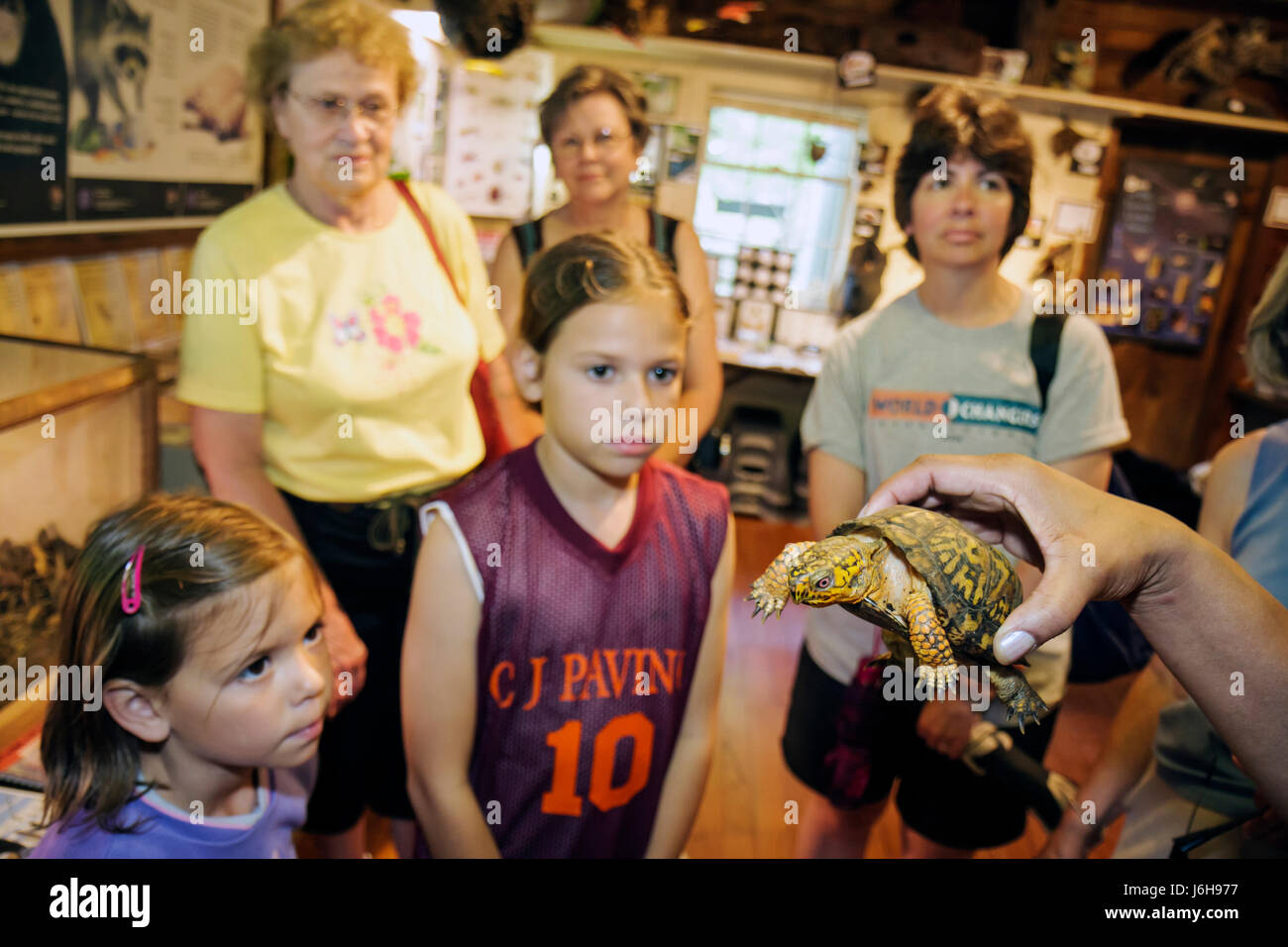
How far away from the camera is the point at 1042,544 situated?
0.69m

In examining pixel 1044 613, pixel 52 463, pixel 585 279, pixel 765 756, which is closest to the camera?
pixel 1044 613

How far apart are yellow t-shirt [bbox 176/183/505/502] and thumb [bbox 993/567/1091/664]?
1125mm

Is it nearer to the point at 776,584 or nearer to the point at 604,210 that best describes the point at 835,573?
the point at 776,584

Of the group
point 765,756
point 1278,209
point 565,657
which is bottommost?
point 765,756

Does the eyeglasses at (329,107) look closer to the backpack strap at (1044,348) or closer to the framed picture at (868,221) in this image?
the backpack strap at (1044,348)

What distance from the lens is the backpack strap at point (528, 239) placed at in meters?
1.70

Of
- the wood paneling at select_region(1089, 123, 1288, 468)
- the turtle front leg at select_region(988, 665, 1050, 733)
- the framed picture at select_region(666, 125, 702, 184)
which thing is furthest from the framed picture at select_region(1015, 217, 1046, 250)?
the turtle front leg at select_region(988, 665, 1050, 733)

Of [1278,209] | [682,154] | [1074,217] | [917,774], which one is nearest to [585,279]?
[917,774]

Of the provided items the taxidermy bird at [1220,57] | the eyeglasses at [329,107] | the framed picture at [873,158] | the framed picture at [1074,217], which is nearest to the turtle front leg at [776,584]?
the eyeglasses at [329,107]

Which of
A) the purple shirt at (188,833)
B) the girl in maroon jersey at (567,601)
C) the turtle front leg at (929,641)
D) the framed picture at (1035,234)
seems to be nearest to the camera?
the turtle front leg at (929,641)

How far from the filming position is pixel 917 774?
162 cm

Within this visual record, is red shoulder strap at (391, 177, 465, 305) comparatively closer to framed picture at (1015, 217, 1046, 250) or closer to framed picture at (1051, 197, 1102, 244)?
framed picture at (1015, 217, 1046, 250)

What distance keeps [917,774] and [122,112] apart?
271 centimetres
